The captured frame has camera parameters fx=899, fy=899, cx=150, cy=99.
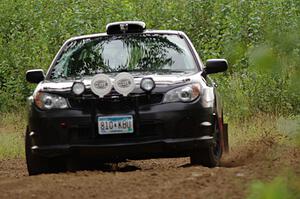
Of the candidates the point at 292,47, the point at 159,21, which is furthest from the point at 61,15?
the point at 292,47

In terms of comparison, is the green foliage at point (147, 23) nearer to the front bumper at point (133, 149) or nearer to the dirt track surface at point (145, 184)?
the front bumper at point (133, 149)

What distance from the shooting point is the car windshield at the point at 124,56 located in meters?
8.95

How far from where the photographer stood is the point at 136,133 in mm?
7938

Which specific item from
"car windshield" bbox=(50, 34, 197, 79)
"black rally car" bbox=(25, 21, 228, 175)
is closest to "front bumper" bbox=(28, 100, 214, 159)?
"black rally car" bbox=(25, 21, 228, 175)

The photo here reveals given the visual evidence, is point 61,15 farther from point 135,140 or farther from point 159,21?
point 135,140

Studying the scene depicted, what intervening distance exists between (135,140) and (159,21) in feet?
48.1

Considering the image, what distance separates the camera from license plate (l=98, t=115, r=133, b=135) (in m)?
7.88

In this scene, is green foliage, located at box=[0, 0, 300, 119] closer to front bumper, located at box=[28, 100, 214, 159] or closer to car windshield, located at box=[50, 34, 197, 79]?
car windshield, located at box=[50, 34, 197, 79]

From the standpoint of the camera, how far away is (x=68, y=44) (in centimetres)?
985

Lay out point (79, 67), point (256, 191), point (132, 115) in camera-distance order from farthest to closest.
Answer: point (79, 67)
point (132, 115)
point (256, 191)

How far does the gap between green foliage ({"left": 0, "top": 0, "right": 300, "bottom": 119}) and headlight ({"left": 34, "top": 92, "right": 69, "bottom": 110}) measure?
7.91 meters

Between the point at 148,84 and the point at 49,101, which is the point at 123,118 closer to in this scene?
the point at 148,84

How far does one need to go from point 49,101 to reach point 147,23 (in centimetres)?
1404

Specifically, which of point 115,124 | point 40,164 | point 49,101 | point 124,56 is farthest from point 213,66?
point 40,164
